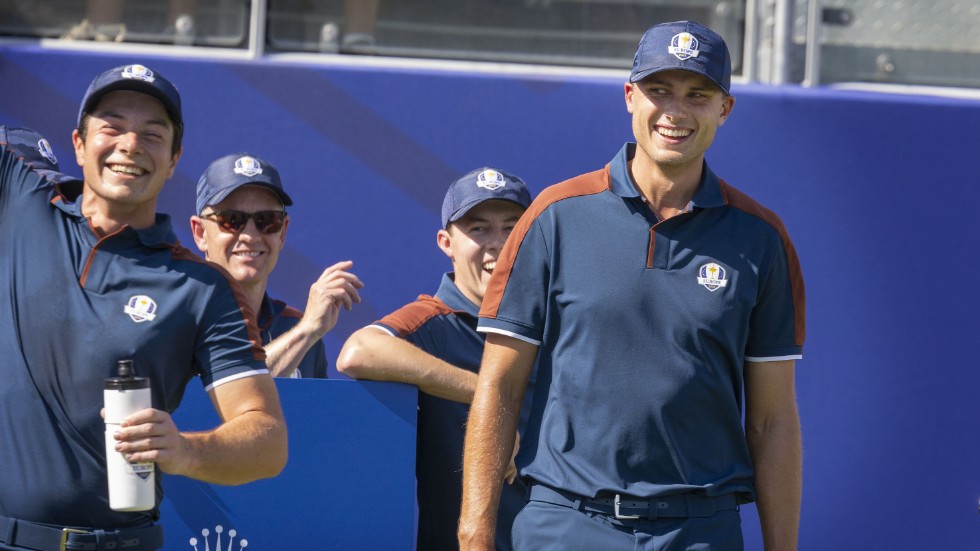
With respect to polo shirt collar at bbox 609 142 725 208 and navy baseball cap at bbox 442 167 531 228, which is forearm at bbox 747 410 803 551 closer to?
polo shirt collar at bbox 609 142 725 208

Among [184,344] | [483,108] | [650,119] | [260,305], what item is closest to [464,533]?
[184,344]

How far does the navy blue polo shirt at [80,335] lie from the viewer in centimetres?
256

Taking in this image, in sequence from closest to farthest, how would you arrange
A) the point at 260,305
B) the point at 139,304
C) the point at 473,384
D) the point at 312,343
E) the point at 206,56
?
the point at 139,304 < the point at 473,384 < the point at 312,343 < the point at 260,305 < the point at 206,56

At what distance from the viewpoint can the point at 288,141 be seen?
15.1ft

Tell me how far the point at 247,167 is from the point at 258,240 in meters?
0.24

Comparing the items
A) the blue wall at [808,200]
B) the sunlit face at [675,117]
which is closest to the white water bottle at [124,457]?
the sunlit face at [675,117]

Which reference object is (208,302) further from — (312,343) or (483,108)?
(483,108)

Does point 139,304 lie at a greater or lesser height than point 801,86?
lesser

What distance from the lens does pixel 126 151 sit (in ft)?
8.98

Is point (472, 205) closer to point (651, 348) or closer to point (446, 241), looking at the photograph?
point (446, 241)

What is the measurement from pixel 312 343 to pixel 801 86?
208cm

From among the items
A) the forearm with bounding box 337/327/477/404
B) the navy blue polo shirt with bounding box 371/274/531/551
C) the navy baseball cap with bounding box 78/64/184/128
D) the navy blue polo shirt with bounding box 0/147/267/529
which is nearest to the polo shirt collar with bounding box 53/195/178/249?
the navy blue polo shirt with bounding box 0/147/267/529

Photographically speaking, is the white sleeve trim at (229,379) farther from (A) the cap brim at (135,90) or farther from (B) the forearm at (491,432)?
(A) the cap brim at (135,90)

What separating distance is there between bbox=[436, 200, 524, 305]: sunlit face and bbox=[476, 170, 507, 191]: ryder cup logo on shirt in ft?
0.15
